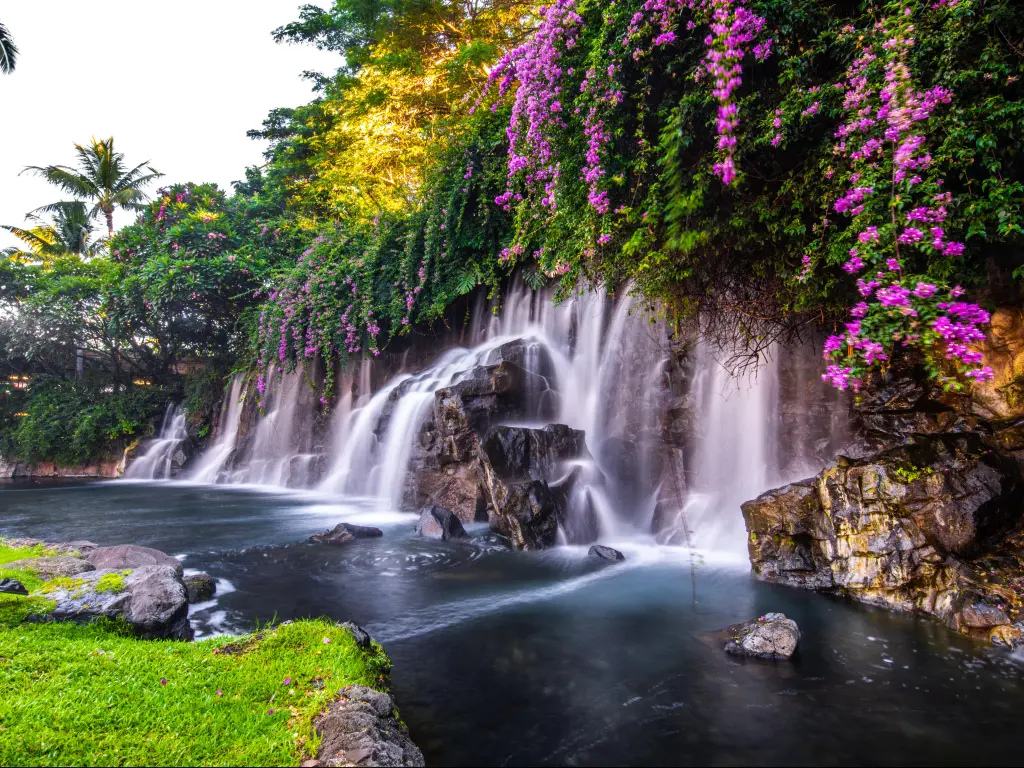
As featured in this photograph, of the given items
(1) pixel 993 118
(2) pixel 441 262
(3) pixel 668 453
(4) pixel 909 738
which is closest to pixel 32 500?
(2) pixel 441 262

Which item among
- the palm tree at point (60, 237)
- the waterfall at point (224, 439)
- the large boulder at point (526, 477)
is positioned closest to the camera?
the large boulder at point (526, 477)

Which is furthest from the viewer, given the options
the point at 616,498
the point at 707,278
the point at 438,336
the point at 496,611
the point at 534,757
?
the point at 438,336

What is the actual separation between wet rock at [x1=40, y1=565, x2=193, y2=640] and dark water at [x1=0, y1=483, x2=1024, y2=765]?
59 cm

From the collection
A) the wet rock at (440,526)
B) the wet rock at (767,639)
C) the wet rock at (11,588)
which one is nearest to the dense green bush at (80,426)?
the wet rock at (440,526)

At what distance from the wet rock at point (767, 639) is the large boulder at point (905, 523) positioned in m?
1.40

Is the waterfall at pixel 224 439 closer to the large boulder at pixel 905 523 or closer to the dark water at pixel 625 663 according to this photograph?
the dark water at pixel 625 663

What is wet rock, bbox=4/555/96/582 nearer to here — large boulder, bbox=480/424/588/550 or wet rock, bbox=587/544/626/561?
large boulder, bbox=480/424/588/550

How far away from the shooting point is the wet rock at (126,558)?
5464 mm

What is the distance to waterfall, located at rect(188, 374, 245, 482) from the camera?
1745cm

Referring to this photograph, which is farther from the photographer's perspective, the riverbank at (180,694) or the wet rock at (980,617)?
the wet rock at (980,617)

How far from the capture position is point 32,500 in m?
13.3

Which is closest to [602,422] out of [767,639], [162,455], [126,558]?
[767,639]

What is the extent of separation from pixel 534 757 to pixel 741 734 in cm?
122

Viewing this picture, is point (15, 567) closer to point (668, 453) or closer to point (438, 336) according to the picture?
point (668, 453)
